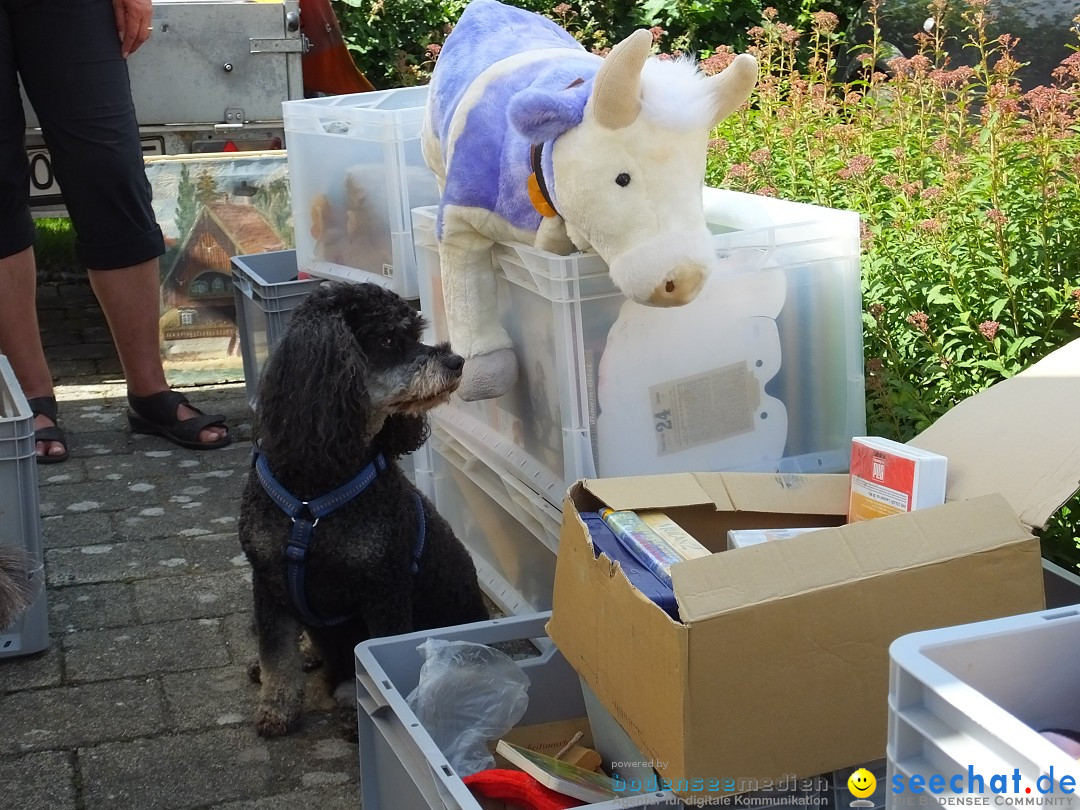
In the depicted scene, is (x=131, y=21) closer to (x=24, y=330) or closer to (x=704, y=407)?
(x=24, y=330)

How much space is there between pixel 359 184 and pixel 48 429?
1.39 metres

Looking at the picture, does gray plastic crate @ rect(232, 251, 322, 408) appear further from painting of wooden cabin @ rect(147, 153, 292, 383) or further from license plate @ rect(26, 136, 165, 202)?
license plate @ rect(26, 136, 165, 202)

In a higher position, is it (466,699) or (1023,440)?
(1023,440)

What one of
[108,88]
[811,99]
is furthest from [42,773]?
[811,99]

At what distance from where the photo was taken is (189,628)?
2967 mm

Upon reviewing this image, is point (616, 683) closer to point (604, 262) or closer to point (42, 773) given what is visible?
point (604, 262)

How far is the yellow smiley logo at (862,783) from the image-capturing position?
64.6 inches

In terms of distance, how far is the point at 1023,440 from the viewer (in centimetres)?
200

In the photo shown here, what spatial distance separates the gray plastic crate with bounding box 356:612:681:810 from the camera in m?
1.69

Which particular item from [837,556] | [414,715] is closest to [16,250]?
[414,715]

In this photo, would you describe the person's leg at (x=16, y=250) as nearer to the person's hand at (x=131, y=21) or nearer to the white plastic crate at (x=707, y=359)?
the person's hand at (x=131, y=21)

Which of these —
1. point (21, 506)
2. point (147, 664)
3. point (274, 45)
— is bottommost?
point (147, 664)

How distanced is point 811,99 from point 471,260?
184 cm

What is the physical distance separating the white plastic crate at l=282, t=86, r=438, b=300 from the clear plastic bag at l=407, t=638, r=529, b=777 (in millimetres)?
1731
